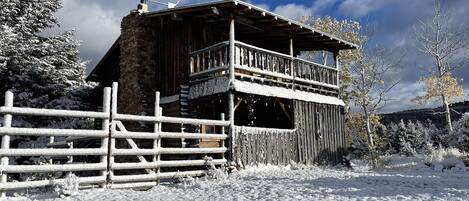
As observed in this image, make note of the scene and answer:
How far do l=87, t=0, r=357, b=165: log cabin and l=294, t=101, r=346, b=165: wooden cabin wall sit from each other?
40 mm

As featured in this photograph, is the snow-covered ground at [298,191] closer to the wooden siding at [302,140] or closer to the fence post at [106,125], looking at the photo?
the fence post at [106,125]

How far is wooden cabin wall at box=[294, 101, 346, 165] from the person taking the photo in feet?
57.2

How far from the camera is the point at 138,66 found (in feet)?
59.5

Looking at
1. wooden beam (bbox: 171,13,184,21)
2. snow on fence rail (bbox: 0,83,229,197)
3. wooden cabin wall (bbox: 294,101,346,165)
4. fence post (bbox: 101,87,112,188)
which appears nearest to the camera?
snow on fence rail (bbox: 0,83,229,197)

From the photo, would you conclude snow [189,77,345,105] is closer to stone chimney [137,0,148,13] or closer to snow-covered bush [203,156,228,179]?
snow-covered bush [203,156,228,179]

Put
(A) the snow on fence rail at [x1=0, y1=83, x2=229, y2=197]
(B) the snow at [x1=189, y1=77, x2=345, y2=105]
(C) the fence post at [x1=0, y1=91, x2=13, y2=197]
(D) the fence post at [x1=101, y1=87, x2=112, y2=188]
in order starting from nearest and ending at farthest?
1. (C) the fence post at [x1=0, y1=91, x2=13, y2=197]
2. (A) the snow on fence rail at [x1=0, y1=83, x2=229, y2=197]
3. (D) the fence post at [x1=101, y1=87, x2=112, y2=188]
4. (B) the snow at [x1=189, y1=77, x2=345, y2=105]

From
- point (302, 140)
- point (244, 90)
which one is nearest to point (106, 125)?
point (244, 90)

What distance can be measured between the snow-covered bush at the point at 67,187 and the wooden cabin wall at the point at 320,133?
391 inches

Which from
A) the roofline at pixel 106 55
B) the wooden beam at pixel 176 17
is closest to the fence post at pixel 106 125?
the wooden beam at pixel 176 17

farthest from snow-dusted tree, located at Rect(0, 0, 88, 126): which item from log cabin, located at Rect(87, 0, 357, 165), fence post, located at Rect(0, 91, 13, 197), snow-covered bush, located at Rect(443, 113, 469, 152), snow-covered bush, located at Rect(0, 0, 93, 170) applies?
snow-covered bush, located at Rect(443, 113, 469, 152)

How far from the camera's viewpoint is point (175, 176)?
11.3 m

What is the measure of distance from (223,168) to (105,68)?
489 inches

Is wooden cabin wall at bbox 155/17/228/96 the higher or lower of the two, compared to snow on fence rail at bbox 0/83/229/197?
higher

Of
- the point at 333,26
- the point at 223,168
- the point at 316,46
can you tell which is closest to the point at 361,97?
the point at 333,26
